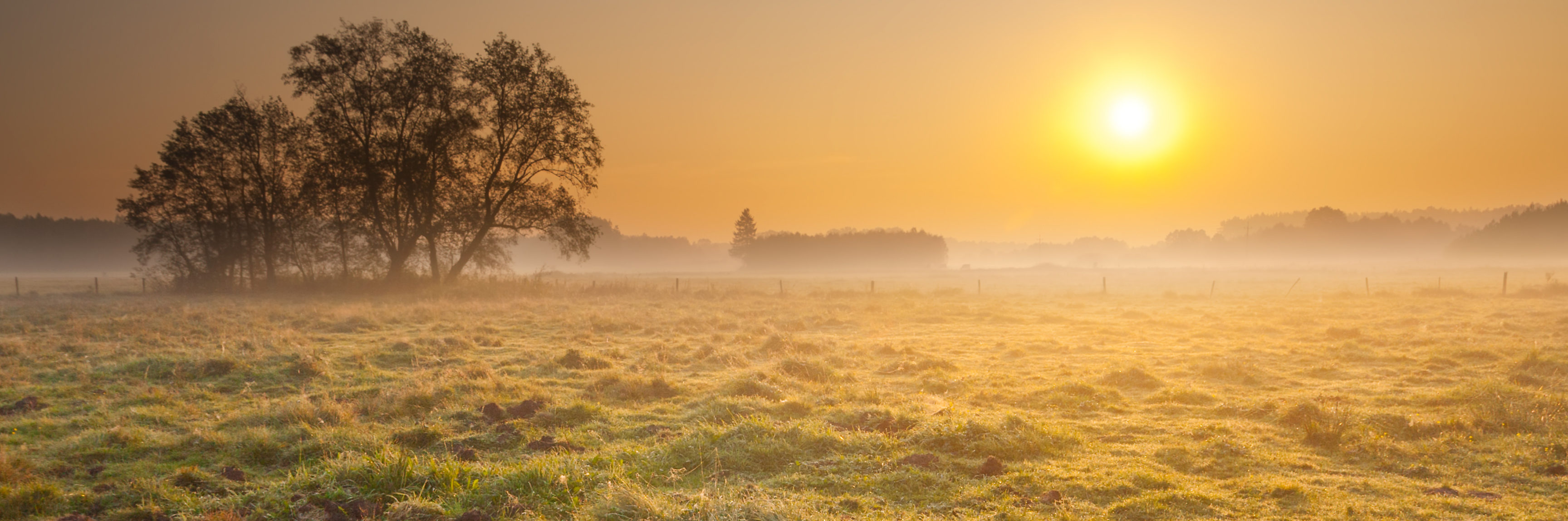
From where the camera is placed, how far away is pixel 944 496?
21.4ft

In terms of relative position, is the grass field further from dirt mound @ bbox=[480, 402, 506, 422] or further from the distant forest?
the distant forest

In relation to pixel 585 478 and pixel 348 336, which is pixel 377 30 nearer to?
pixel 348 336

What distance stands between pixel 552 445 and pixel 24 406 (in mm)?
8628

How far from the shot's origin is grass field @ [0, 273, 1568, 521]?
623 centimetres

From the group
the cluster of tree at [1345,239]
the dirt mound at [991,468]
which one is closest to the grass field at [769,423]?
the dirt mound at [991,468]

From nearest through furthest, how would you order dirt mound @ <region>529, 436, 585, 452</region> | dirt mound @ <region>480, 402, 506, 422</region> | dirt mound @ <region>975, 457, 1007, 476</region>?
dirt mound @ <region>975, 457, 1007, 476</region>, dirt mound @ <region>529, 436, 585, 452</region>, dirt mound @ <region>480, 402, 506, 422</region>

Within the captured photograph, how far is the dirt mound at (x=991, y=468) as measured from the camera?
23.8 ft

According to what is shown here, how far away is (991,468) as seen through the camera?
7.28m

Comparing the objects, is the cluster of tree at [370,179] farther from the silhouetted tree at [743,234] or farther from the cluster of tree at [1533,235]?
the cluster of tree at [1533,235]

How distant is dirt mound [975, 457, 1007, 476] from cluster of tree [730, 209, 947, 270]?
114 meters

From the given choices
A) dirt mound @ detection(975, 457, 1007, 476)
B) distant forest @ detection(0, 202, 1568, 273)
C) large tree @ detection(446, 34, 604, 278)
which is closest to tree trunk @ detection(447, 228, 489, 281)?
large tree @ detection(446, 34, 604, 278)

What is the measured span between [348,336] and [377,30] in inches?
845

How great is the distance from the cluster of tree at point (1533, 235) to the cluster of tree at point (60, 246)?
216691 millimetres

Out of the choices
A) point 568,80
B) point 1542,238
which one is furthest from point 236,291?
point 1542,238
